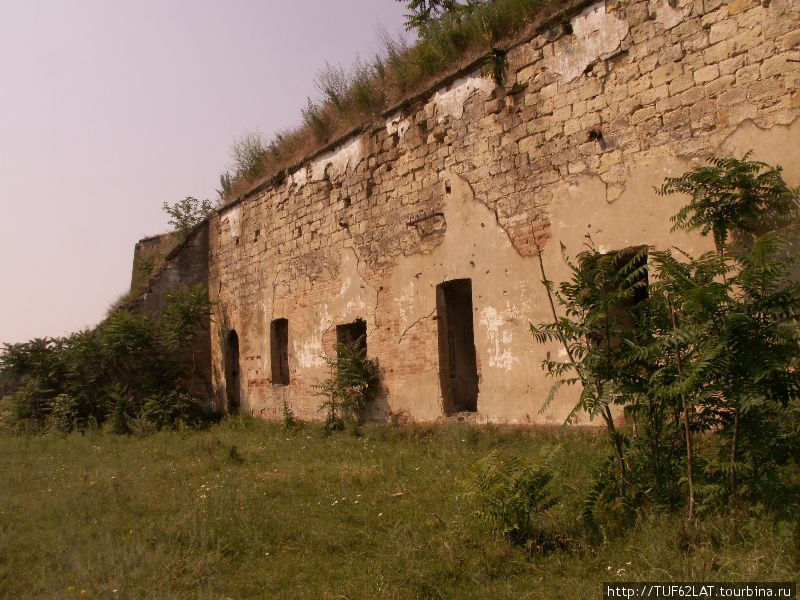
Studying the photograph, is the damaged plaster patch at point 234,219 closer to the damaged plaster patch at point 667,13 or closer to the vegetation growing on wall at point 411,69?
the vegetation growing on wall at point 411,69

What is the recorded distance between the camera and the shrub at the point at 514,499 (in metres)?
4.27

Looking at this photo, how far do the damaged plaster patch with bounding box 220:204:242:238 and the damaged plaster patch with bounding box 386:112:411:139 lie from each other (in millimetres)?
5250

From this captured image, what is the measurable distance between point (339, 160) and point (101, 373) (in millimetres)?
6922

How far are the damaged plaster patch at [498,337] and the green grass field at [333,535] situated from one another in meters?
0.82

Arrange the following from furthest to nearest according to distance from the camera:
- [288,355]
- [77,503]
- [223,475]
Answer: [288,355] → [223,475] → [77,503]

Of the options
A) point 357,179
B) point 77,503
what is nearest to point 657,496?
point 77,503

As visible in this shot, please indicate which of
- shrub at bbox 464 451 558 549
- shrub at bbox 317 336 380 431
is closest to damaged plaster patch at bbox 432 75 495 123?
shrub at bbox 317 336 380 431

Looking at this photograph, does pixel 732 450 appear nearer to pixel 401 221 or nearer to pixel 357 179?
pixel 401 221

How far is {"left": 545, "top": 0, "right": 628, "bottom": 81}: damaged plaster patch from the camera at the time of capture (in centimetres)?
674

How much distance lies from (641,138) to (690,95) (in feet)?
1.95

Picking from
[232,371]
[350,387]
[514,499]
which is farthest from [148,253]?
[514,499]

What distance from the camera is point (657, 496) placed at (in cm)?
425

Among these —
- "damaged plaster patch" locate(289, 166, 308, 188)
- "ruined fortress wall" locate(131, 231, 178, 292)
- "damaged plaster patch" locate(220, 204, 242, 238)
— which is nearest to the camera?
"damaged plaster patch" locate(289, 166, 308, 188)

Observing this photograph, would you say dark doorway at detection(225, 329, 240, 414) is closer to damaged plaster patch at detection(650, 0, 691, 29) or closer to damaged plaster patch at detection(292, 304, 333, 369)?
damaged plaster patch at detection(292, 304, 333, 369)
